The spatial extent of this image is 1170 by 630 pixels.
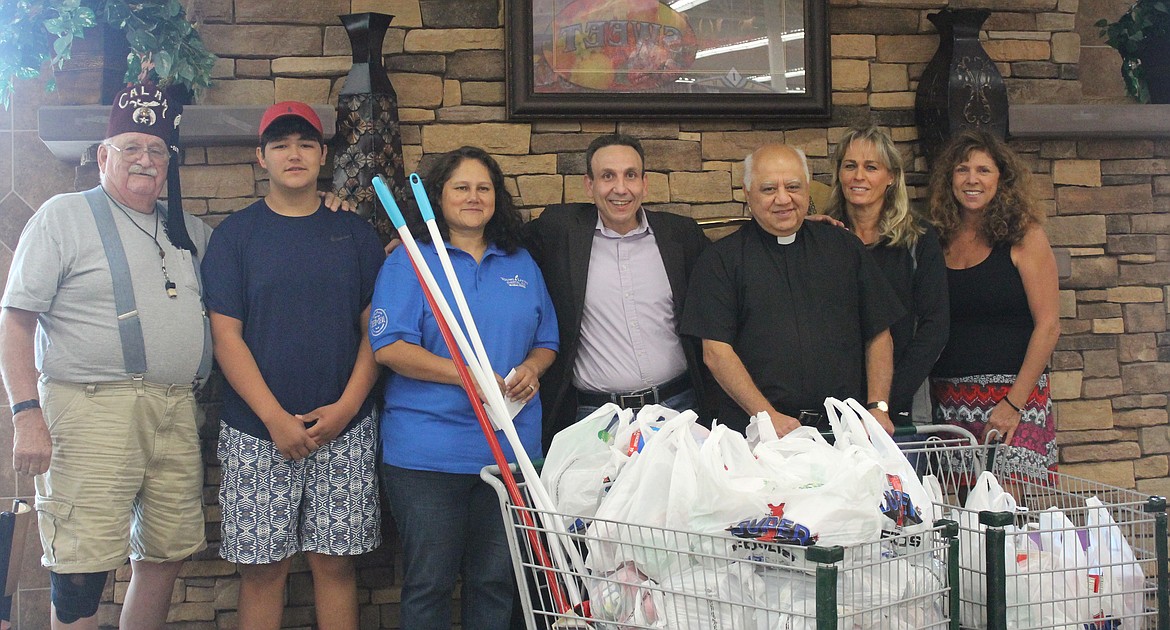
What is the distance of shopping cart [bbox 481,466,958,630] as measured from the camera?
1562mm

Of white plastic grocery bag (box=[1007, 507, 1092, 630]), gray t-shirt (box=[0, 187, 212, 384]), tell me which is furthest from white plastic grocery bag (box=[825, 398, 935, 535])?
gray t-shirt (box=[0, 187, 212, 384])

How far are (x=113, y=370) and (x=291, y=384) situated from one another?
45 centimetres

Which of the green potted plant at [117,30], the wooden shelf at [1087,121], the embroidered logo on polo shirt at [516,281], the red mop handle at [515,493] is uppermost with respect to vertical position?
the green potted plant at [117,30]

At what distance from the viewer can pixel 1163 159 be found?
3.53 meters

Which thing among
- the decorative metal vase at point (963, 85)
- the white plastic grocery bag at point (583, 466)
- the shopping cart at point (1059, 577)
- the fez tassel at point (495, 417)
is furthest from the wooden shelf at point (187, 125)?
the shopping cart at point (1059, 577)

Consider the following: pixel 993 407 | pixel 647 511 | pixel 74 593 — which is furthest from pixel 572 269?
pixel 74 593

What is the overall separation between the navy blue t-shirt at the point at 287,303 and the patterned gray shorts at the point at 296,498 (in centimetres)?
9

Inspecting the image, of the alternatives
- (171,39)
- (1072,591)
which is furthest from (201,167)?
(1072,591)

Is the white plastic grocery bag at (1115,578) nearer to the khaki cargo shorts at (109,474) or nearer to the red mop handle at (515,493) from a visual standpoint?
the red mop handle at (515,493)

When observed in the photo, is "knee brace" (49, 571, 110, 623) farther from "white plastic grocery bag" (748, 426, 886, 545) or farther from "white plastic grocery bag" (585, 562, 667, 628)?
"white plastic grocery bag" (748, 426, 886, 545)

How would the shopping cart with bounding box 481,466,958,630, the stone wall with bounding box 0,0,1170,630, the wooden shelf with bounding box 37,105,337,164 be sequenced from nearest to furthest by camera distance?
the shopping cart with bounding box 481,466,958,630 → the wooden shelf with bounding box 37,105,337,164 → the stone wall with bounding box 0,0,1170,630

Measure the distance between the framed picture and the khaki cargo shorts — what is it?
1454mm

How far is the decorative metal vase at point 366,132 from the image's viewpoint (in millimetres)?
2957

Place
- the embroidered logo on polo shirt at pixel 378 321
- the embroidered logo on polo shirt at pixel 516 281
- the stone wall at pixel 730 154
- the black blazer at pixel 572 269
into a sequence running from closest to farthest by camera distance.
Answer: the embroidered logo on polo shirt at pixel 378 321, the embroidered logo on polo shirt at pixel 516 281, the black blazer at pixel 572 269, the stone wall at pixel 730 154
